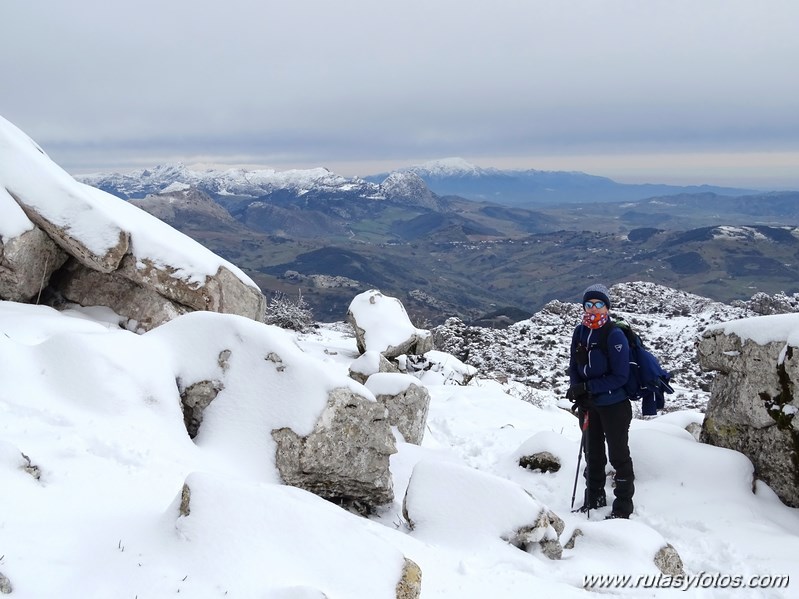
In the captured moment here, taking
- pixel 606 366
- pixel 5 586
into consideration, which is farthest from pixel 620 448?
pixel 5 586

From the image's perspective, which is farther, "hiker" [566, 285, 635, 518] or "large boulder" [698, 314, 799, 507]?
"large boulder" [698, 314, 799, 507]

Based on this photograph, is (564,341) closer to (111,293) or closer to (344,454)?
(111,293)

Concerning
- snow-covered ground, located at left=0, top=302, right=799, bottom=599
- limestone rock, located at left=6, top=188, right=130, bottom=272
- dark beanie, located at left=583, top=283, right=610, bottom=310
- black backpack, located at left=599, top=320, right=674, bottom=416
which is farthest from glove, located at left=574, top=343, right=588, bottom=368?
limestone rock, located at left=6, top=188, right=130, bottom=272

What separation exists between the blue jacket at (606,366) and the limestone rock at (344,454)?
3.67 meters

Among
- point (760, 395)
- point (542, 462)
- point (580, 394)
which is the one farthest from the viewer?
point (542, 462)

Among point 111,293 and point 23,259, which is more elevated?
point 23,259

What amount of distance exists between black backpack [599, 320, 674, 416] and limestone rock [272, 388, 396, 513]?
13.9ft

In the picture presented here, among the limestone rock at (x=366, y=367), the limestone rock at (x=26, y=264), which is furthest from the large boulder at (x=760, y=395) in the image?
the limestone rock at (x=26, y=264)

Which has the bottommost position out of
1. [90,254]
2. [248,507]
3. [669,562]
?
[669,562]

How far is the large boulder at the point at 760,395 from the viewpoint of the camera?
9.62 m

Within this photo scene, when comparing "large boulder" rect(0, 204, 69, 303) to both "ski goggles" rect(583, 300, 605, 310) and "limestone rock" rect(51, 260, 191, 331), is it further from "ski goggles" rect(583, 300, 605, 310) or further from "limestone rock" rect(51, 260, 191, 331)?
"ski goggles" rect(583, 300, 605, 310)

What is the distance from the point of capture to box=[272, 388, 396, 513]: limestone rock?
26.3 ft

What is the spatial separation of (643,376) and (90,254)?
509 inches

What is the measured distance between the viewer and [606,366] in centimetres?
927
